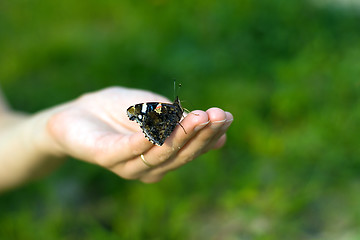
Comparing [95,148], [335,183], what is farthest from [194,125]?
[335,183]

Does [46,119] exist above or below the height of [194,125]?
below

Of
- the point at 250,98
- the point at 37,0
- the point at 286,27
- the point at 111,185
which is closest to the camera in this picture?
the point at 111,185

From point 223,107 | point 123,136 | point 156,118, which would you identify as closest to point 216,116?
point 156,118

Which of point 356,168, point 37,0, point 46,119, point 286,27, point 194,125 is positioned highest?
point 286,27

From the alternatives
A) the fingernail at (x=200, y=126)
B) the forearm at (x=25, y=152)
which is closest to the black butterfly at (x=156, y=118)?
the fingernail at (x=200, y=126)

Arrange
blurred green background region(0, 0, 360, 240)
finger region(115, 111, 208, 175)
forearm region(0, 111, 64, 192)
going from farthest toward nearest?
blurred green background region(0, 0, 360, 240) < forearm region(0, 111, 64, 192) < finger region(115, 111, 208, 175)

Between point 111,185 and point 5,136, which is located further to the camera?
point 111,185

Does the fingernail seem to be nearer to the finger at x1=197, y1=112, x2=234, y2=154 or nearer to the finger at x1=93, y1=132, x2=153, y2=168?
the finger at x1=197, y1=112, x2=234, y2=154

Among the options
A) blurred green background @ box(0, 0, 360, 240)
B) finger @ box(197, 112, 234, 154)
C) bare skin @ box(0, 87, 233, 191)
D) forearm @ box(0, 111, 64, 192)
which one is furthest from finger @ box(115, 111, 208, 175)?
blurred green background @ box(0, 0, 360, 240)

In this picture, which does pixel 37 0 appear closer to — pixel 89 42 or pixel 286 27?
pixel 89 42
